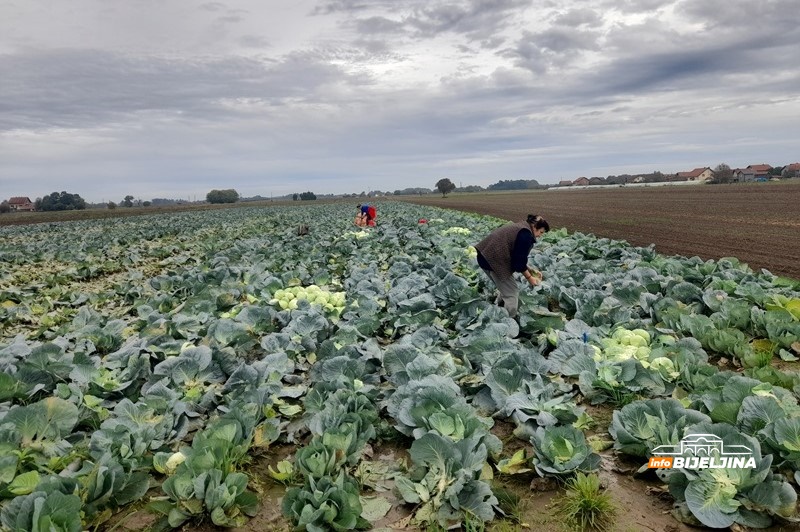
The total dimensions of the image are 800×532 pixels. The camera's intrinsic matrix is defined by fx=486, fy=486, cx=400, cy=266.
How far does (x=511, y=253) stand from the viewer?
22.0ft

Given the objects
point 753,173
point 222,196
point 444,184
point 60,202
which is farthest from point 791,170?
point 60,202

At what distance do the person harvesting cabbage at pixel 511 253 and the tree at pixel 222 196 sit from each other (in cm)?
11422

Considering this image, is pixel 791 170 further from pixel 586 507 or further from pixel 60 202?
pixel 60 202

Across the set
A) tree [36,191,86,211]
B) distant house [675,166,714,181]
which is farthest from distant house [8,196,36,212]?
distant house [675,166,714,181]

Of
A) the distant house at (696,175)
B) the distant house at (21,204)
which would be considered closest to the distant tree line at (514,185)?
the distant house at (696,175)

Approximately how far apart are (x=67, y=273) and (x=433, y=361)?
12.6 meters

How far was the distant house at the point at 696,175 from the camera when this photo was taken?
119 meters

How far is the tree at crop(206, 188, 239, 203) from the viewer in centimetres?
11188

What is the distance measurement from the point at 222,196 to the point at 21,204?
130 ft

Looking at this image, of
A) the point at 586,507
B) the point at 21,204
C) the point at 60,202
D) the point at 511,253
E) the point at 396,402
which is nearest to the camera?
the point at 586,507

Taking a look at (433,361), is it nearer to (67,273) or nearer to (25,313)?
(25,313)

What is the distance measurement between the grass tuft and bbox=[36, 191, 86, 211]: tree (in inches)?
3852

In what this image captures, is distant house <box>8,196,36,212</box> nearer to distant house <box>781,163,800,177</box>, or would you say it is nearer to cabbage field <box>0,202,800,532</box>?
cabbage field <box>0,202,800,532</box>

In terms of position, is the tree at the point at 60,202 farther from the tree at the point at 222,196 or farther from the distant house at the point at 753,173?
the distant house at the point at 753,173
